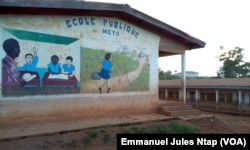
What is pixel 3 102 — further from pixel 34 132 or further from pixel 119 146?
pixel 119 146

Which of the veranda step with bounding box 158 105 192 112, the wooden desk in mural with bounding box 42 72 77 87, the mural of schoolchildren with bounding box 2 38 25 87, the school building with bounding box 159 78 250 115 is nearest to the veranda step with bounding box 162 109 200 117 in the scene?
the veranda step with bounding box 158 105 192 112

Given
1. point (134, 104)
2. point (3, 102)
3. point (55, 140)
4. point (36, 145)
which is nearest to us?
point (36, 145)

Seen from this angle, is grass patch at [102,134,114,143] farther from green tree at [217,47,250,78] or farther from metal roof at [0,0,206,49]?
green tree at [217,47,250,78]

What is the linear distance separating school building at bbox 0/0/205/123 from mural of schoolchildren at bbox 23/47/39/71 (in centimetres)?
13

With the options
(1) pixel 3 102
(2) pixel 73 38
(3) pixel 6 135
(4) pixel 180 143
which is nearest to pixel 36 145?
(3) pixel 6 135

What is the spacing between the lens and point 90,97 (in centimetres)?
1096

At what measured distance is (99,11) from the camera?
36.3ft

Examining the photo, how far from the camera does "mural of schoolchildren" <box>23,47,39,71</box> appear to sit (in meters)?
9.34

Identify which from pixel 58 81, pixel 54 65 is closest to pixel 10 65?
pixel 54 65

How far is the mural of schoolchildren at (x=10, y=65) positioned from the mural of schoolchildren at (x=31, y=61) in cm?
34

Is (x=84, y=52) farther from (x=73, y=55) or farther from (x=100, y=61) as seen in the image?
(x=100, y=61)

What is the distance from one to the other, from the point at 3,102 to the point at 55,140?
103 inches

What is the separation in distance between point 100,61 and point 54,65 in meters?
2.19

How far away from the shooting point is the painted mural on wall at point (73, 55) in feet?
29.9
